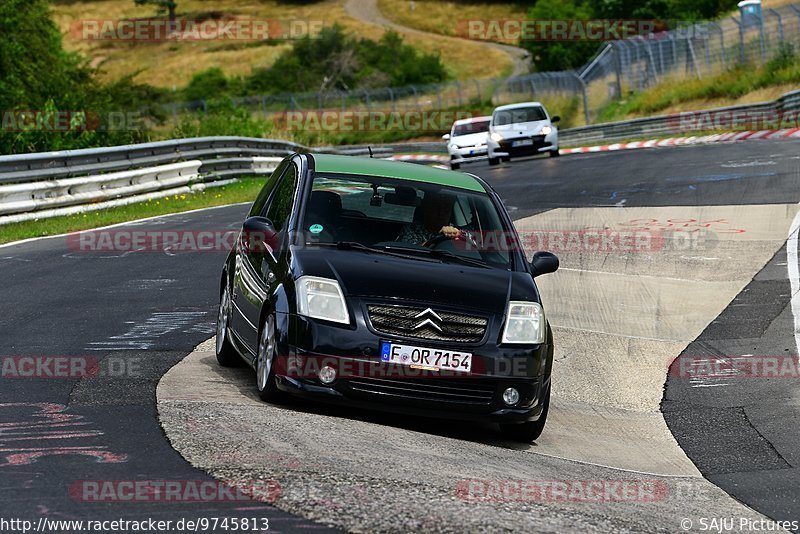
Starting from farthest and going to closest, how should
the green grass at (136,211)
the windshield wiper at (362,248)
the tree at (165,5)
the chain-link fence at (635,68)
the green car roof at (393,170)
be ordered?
the tree at (165,5), the chain-link fence at (635,68), the green grass at (136,211), the green car roof at (393,170), the windshield wiper at (362,248)

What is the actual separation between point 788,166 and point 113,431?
68.4 feet

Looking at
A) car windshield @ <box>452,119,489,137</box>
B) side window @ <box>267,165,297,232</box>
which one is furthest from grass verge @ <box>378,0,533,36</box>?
side window @ <box>267,165,297,232</box>

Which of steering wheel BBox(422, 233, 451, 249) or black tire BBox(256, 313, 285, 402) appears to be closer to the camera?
black tire BBox(256, 313, 285, 402)

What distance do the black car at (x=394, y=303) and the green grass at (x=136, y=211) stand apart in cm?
981

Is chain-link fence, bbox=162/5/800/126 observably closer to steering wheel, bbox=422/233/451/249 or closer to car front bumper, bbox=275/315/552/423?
steering wheel, bbox=422/233/451/249

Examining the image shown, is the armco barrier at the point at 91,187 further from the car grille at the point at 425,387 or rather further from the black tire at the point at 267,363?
the car grille at the point at 425,387

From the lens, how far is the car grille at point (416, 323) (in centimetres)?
758

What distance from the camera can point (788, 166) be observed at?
25422 mm

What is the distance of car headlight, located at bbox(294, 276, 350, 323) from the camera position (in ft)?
24.9

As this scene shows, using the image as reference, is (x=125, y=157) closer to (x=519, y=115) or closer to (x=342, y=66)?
(x=519, y=115)

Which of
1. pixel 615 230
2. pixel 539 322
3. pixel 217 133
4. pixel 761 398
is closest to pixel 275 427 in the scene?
pixel 539 322

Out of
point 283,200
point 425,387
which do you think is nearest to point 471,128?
point 283,200

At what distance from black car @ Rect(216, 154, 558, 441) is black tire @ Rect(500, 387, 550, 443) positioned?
0.01 m

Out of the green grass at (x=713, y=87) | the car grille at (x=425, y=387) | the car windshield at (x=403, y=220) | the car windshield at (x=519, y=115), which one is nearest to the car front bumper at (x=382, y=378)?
the car grille at (x=425, y=387)
